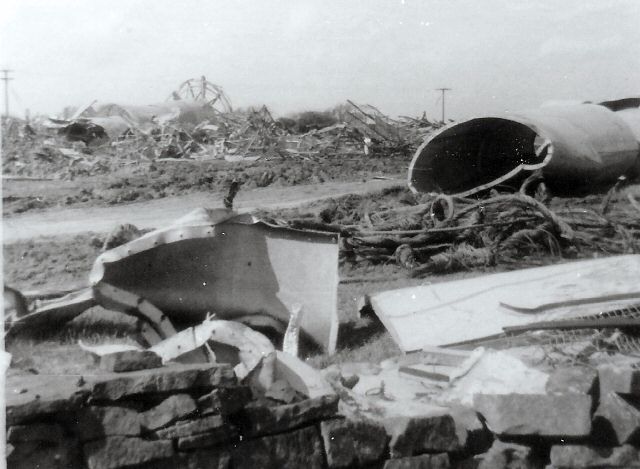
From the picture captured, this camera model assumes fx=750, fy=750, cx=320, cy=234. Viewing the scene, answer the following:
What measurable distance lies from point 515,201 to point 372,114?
1537 cm

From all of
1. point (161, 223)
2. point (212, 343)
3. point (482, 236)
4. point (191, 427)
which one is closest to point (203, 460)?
point (191, 427)

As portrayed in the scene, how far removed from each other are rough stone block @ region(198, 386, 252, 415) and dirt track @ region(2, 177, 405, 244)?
7.29 m

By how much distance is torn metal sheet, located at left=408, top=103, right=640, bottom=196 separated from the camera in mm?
11430

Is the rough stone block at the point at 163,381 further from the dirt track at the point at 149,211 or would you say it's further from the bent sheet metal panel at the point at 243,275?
the dirt track at the point at 149,211

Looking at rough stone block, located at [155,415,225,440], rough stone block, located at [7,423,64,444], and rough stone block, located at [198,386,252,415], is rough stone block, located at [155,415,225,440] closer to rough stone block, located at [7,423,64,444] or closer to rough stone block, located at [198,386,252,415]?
rough stone block, located at [198,386,252,415]

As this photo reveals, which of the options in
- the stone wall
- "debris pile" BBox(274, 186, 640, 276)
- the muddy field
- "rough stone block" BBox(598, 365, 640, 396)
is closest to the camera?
the stone wall

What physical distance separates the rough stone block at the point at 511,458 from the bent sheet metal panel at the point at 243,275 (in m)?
2.00

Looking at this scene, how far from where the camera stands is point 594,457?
3922 millimetres

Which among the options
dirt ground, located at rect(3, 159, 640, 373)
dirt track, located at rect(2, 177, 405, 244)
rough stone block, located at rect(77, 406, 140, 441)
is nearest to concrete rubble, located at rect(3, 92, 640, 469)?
rough stone block, located at rect(77, 406, 140, 441)

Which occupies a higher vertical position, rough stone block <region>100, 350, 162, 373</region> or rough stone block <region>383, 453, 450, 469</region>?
rough stone block <region>100, 350, 162, 373</region>

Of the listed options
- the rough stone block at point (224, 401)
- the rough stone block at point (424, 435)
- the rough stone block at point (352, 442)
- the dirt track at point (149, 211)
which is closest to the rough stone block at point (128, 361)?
the rough stone block at point (224, 401)

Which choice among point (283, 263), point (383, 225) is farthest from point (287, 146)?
point (283, 263)

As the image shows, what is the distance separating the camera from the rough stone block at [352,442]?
3729 mm

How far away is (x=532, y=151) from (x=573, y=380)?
10644 millimetres
